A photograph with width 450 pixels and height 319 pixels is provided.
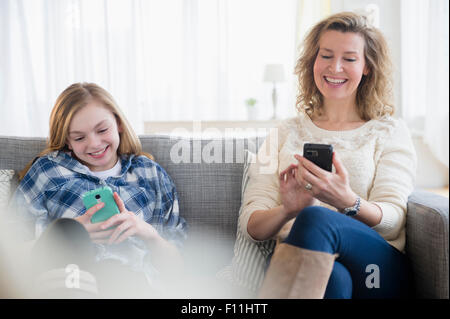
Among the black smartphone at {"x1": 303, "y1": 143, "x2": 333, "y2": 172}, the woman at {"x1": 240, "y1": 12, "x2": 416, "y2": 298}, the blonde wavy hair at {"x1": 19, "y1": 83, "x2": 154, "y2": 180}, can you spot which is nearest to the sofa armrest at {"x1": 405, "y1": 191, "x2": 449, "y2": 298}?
the woman at {"x1": 240, "y1": 12, "x2": 416, "y2": 298}

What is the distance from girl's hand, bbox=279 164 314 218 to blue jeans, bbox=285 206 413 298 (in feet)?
0.42

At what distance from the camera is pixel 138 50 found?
381cm

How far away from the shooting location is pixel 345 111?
4.60 feet

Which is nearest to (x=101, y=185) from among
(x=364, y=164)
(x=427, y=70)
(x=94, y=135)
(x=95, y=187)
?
(x=95, y=187)

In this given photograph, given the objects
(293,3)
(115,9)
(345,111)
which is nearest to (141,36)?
(115,9)

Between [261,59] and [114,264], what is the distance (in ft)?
10.1

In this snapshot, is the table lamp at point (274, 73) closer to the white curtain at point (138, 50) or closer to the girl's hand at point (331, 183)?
the white curtain at point (138, 50)

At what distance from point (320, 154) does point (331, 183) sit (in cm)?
8

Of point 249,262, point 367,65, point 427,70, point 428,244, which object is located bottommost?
point 249,262

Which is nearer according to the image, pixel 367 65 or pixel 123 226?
pixel 123 226

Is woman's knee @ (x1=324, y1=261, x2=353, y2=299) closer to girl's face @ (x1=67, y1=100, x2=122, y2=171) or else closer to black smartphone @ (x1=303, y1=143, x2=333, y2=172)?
black smartphone @ (x1=303, y1=143, x2=333, y2=172)

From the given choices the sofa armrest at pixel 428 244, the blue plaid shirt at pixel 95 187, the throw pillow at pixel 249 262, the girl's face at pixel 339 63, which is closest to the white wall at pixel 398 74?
the girl's face at pixel 339 63

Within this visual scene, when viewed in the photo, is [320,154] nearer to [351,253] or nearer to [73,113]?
[351,253]

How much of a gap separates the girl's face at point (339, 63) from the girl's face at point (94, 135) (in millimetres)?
671
